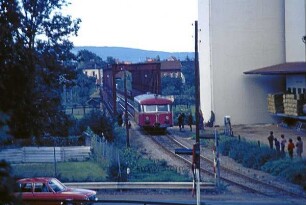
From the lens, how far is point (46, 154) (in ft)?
103

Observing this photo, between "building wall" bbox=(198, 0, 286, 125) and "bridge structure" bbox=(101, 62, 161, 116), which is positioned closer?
"building wall" bbox=(198, 0, 286, 125)

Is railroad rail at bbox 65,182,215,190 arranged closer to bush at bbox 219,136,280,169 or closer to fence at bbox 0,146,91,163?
bush at bbox 219,136,280,169

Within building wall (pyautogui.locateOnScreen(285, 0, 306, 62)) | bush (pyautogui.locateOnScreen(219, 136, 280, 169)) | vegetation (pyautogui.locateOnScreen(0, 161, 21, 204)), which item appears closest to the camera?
vegetation (pyautogui.locateOnScreen(0, 161, 21, 204))

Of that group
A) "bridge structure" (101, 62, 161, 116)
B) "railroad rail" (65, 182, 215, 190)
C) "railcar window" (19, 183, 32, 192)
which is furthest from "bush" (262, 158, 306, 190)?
"bridge structure" (101, 62, 161, 116)

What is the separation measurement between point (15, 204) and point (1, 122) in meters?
0.82

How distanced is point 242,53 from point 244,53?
0.61 feet

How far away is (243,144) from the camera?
32.3m

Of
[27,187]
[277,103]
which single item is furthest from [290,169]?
[277,103]

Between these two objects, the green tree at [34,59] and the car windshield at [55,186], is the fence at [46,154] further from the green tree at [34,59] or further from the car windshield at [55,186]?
the car windshield at [55,186]

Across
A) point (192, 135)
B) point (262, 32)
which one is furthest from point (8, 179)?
point (262, 32)

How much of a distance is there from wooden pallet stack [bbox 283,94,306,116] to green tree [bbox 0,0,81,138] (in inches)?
847

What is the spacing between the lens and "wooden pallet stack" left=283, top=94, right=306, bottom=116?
42.9m

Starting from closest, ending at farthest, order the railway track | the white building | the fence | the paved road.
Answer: the paved road
the railway track
the fence
the white building

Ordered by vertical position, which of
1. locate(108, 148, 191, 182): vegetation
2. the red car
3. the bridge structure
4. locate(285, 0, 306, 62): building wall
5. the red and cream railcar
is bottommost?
locate(108, 148, 191, 182): vegetation
